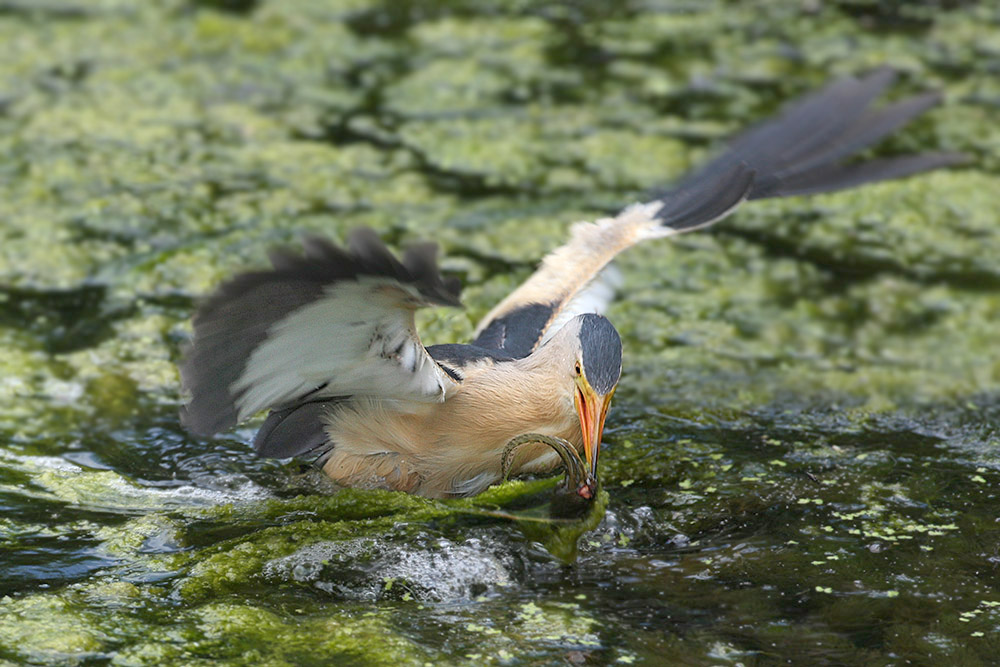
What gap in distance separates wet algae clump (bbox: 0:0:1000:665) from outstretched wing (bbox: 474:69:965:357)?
446 mm

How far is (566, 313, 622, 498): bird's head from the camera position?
3.46m

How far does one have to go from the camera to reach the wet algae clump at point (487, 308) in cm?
309

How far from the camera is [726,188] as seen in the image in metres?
4.42

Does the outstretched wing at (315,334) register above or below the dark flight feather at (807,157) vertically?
below

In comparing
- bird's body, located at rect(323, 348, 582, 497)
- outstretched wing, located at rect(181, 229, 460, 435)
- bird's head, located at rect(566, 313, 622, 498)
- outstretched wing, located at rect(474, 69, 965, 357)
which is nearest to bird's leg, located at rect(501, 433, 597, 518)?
bird's head, located at rect(566, 313, 622, 498)

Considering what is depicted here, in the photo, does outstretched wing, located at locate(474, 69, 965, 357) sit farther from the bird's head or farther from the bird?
the bird's head

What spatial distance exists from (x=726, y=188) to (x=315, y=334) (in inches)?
74.9

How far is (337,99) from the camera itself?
22.1 ft

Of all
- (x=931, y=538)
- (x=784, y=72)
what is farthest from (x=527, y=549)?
(x=784, y=72)

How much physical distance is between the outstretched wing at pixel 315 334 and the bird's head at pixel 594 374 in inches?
15.5

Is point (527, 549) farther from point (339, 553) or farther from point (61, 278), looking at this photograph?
point (61, 278)

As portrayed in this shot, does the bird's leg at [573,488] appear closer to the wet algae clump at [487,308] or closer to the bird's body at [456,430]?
the wet algae clump at [487,308]

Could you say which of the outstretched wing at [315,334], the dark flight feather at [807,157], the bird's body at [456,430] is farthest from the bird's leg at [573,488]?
the dark flight feather at [807,157]

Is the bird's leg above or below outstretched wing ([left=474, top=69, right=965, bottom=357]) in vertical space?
below
